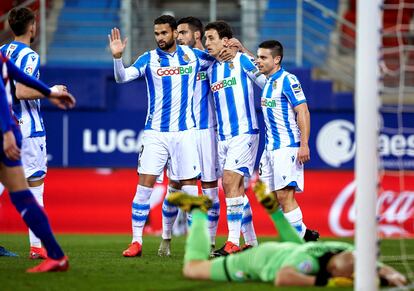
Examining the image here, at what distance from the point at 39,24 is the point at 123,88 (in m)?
2.51

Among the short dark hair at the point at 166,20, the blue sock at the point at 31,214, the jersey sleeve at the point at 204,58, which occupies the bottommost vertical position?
the blue sock at the point at 31,214

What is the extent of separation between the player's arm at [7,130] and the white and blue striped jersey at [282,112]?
3.37 metres

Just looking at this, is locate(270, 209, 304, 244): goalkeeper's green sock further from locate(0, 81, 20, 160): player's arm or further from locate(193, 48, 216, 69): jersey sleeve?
locate(193, 48, 216, 69): jersey sleeve

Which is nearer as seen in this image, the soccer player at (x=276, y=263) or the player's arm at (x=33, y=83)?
the soccer player at (x=276, y=263)

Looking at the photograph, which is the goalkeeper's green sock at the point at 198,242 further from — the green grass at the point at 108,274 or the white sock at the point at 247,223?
the white sock at the point at 247,223

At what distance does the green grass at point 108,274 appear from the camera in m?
6.41

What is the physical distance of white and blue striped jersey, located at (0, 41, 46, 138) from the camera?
8.84 meters

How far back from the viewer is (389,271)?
6.32 metres

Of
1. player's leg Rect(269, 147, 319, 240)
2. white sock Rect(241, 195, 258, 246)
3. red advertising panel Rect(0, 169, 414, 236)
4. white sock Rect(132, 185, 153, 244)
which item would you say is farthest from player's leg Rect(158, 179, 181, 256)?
red advertising panel Rect(0, 169, 414, 236)

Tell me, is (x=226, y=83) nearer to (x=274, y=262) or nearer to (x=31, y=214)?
(x=31, y=214)

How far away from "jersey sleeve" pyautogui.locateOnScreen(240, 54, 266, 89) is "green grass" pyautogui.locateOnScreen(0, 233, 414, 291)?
2113mm

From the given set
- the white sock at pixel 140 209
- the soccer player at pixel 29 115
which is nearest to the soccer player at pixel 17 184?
the soccer player at pixel 29 115

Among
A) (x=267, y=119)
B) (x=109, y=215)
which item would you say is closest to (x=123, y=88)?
(x=109, y=215)

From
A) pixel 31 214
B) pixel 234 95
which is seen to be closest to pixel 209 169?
pixel 234 95
